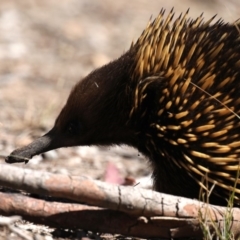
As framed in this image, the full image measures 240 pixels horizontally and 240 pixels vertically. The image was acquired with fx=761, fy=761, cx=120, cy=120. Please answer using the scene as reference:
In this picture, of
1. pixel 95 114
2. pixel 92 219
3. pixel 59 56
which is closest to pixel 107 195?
pixel 92 219

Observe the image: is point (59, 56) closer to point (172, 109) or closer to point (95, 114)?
point (95, 114)

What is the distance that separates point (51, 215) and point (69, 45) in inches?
191

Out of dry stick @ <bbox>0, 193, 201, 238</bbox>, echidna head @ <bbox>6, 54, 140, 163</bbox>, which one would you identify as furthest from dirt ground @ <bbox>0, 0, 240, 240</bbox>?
dry stick @ <bbox>0, 193, 201, 238</bbox>

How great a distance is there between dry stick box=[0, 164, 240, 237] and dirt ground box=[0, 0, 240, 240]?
4.94 feet

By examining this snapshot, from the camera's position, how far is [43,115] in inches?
220

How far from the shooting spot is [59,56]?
25.0 ft

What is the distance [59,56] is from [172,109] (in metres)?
3.99

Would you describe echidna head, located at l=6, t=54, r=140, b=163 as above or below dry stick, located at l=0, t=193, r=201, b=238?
above

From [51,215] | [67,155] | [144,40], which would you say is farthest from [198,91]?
[67,155]

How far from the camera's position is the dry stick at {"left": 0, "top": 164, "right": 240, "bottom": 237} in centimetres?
299

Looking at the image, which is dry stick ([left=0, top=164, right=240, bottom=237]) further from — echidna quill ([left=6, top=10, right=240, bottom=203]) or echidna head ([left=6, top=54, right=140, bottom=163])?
echidna head ([left=6, top=54, right=140, bottom=163])

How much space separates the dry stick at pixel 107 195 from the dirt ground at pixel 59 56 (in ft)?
4.94

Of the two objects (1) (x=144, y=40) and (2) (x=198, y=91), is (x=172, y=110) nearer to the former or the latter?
(2) (x=198, y=91)

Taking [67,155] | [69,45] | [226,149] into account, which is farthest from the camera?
[69,45]
